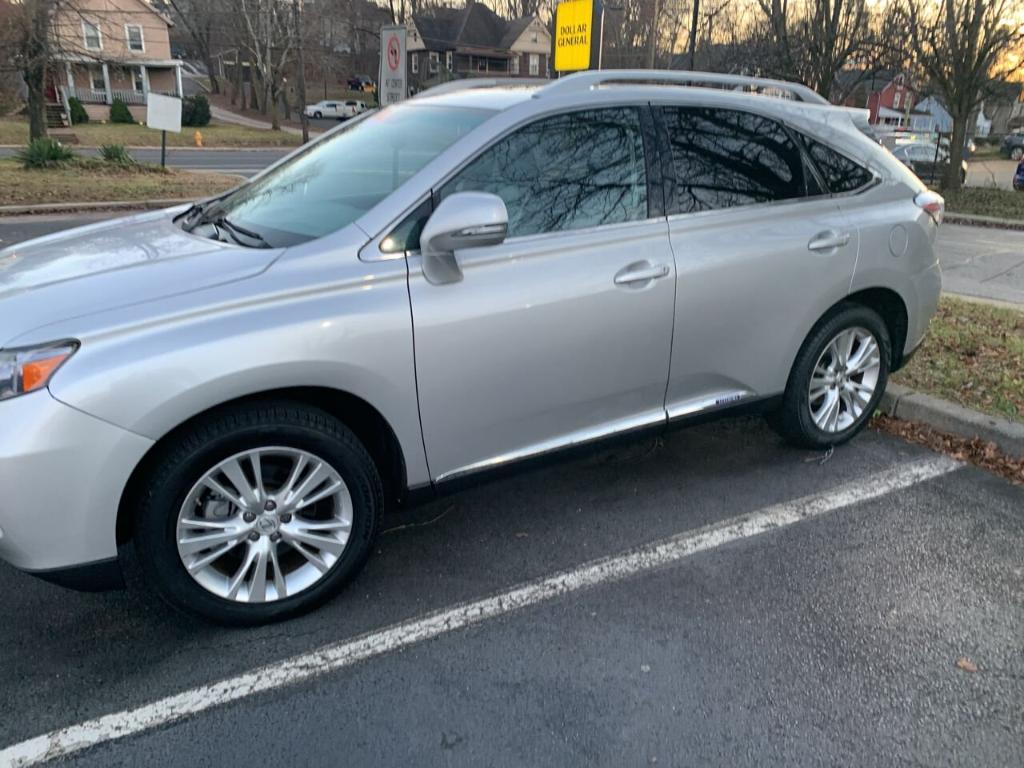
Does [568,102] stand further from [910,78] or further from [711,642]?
[910,78]

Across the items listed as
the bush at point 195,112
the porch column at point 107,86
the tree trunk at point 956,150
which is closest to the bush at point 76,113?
the bush at point 195,112

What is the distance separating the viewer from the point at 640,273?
327 cm

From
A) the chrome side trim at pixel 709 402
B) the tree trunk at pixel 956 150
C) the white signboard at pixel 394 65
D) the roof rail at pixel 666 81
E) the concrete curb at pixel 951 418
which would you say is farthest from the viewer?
the tree trunk at pixel 956 150

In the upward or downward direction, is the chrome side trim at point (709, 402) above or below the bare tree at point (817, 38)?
below

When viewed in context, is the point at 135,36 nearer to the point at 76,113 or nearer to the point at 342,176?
the point at 76,113

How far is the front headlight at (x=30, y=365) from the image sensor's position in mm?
2322

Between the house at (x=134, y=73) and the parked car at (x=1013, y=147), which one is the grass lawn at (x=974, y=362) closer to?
the parked car at (x=1013, y=147)

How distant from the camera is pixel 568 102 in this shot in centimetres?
328

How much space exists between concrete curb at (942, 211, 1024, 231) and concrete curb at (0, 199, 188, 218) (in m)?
14.2

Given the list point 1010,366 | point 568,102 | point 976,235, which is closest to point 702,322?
point 568,102

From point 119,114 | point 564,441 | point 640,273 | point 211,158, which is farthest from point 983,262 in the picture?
point 119,114

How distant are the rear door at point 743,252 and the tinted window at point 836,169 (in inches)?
2.8

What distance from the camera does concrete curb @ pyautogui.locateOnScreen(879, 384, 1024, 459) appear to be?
4238 millimetres

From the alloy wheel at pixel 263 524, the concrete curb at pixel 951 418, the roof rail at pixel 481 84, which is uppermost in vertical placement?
the roof rail at pixel 481 84
